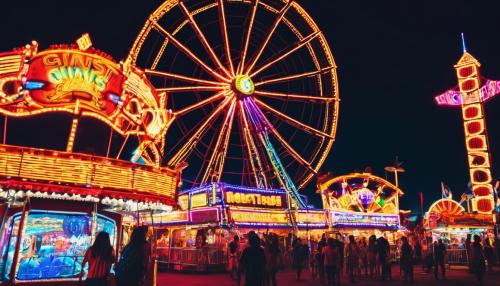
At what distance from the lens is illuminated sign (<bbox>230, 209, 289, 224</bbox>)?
62.4 feet

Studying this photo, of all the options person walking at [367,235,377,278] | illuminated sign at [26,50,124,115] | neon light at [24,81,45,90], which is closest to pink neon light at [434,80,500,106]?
person walking at [367,235,377,278]

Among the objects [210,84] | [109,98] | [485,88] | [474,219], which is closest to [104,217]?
[109,98]

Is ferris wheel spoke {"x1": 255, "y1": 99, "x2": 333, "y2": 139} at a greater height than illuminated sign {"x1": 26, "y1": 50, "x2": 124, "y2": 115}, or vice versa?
ferris wheel spoke {"x1": 255, "y1": 99, "x2": 333, "y2": 139}

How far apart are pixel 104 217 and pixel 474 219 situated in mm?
22127

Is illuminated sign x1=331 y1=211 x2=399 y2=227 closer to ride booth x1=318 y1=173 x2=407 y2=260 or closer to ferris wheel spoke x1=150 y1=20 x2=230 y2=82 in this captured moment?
ride booth x1=318 y1=173 x2=407 y2=260

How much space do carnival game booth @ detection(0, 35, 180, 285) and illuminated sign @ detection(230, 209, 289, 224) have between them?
7126mm

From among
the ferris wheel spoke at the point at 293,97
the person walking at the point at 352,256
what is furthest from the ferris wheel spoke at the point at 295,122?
the person walking at the point at 352,256

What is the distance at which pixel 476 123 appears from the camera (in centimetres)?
2831

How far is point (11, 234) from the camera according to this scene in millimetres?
10648

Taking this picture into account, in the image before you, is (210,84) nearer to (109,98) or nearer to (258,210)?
(258,210)

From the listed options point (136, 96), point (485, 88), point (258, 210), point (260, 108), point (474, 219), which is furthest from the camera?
point (485, 88)

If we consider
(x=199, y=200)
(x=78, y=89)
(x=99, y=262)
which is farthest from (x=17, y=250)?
(x=199, y=200)

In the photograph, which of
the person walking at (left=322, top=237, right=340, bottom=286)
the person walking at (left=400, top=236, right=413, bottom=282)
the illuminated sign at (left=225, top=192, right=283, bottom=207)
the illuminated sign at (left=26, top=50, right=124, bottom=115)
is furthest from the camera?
the illuminated sign at (left=225, top=192, right=283, bottom=207)

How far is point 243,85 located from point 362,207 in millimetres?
12805
